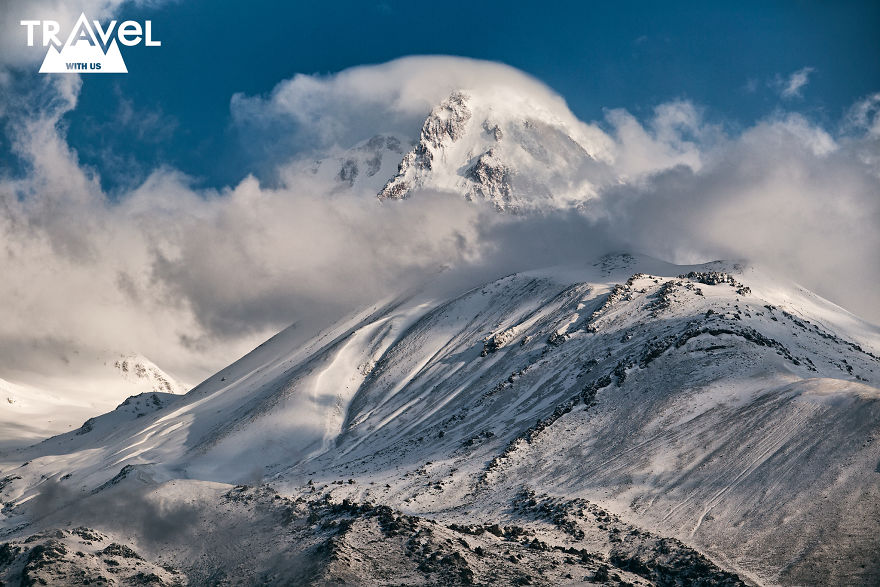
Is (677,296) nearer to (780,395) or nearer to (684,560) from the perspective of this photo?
(780,395)

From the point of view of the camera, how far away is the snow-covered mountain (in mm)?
82312

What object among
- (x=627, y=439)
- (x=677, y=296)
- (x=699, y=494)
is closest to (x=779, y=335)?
(x=677, y=296)

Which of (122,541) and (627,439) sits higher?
(122,541)

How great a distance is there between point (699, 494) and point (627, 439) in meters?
22.7

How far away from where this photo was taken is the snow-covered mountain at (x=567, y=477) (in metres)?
82.3

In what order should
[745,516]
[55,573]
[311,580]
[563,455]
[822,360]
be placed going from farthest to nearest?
[822,360]
[563,455]
[745,516]
[55,573]
[311,580]

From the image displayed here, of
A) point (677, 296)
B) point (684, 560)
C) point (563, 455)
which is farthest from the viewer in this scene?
point (677, 296)

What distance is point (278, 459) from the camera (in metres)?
187

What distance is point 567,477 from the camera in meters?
125

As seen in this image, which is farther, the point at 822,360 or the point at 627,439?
the point at 822,360

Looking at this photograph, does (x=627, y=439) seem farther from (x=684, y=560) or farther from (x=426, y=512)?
(x=684, y=560)

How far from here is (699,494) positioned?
10725 centimetres

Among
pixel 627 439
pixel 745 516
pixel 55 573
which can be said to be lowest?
pixel 745 516

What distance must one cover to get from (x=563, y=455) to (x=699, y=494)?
2806 cm
